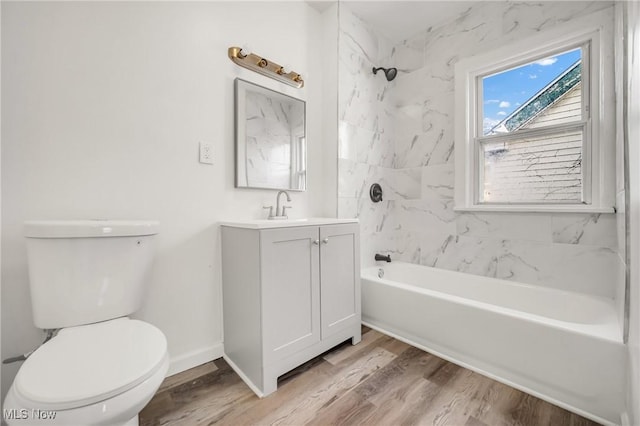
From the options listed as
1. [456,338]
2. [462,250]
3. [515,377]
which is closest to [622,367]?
[515,377]

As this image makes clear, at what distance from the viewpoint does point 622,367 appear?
1.10 meters

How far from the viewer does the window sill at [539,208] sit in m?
1.66

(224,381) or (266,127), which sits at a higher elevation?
(266,127)

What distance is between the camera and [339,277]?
170 cm

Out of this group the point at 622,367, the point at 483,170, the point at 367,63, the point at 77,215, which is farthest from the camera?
the point at 367,63

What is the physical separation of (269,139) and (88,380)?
1.52 metres

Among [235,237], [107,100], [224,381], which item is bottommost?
[224,381]

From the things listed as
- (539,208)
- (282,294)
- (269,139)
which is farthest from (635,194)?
(269,139)

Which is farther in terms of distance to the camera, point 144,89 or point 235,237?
point 235,237

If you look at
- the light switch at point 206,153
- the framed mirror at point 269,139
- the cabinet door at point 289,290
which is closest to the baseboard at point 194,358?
the cabinet door at point 289,290

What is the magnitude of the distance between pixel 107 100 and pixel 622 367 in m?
2.56

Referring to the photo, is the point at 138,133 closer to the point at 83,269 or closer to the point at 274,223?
the point at 83,269

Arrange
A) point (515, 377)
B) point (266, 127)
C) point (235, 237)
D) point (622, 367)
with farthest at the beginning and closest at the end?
point (266, 127) → point (235, 237) → point (515, 377) → point (622, 367)

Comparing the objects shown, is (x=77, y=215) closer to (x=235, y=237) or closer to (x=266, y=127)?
(x=235, y=237)
